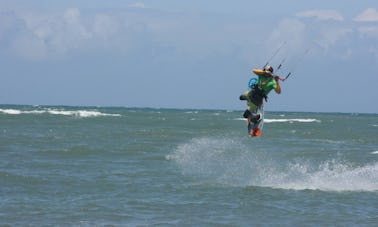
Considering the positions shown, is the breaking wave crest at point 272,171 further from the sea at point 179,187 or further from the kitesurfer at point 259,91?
the kitesurfer at point 259,91

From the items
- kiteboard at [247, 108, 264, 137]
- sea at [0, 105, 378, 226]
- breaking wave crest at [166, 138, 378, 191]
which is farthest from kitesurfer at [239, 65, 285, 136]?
breaking wave crest at [166, 138, 378, 191]

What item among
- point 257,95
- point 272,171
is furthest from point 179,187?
point 272,171

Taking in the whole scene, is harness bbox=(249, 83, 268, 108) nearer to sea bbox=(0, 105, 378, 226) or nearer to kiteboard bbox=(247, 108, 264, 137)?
kiteboard bbox=(247, 108, 264, 137)

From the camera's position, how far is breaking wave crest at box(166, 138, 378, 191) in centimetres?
1905

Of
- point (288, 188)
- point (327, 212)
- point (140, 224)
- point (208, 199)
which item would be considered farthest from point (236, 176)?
point (140, 224)

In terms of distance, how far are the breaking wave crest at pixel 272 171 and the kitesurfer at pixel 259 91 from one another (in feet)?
7.15

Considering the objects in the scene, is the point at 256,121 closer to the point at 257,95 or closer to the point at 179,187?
the point at 257,95

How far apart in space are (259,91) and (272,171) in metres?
5.57

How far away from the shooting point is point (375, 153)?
30984mm

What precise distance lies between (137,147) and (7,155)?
689cm

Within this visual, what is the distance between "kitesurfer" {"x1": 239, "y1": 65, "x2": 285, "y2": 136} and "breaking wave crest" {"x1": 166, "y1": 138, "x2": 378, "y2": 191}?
7.15ft

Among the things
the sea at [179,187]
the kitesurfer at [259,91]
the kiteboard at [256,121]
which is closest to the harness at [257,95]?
the kitesurfer at [259,91]

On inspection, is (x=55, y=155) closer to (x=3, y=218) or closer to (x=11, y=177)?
(x=11, y=177)

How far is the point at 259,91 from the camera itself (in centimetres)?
1717
